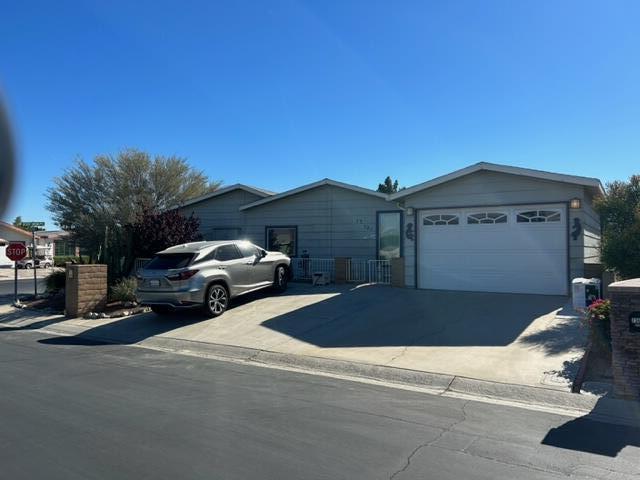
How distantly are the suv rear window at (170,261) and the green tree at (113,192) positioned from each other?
1591 centimetres

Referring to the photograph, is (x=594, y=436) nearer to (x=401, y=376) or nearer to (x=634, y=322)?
(x=634, y=322)

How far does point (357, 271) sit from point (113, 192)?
61.6 feet

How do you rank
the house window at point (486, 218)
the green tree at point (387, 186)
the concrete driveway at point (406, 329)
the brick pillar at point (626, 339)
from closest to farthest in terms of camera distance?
the brick pillar at point (626, 339) < the concrete driveway at point (406, 329) < the house window at point (486, 218) < the green tree at point (387, 186)

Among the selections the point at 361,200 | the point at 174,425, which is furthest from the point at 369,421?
the point at 361,200

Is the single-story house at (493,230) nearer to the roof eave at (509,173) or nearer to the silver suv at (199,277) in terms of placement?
the roof eave at (509,173)

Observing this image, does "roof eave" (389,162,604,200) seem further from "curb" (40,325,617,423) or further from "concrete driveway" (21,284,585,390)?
"curb" (40,325,617,423)

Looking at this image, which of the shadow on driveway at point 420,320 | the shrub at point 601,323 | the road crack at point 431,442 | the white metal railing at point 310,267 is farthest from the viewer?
the white metal railing at point 310,267

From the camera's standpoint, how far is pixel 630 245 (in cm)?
1058

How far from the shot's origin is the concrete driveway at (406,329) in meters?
7.98

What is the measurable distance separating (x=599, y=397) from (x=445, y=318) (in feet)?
15.1

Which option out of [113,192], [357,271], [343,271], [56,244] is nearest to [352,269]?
[357,271]

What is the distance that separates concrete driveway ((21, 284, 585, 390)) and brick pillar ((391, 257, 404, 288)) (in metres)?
0.44

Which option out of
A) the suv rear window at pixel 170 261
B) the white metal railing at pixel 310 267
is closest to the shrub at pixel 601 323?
the suv rear window at pixel 170 261

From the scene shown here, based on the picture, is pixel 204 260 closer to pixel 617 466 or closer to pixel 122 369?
pixel 122 369
